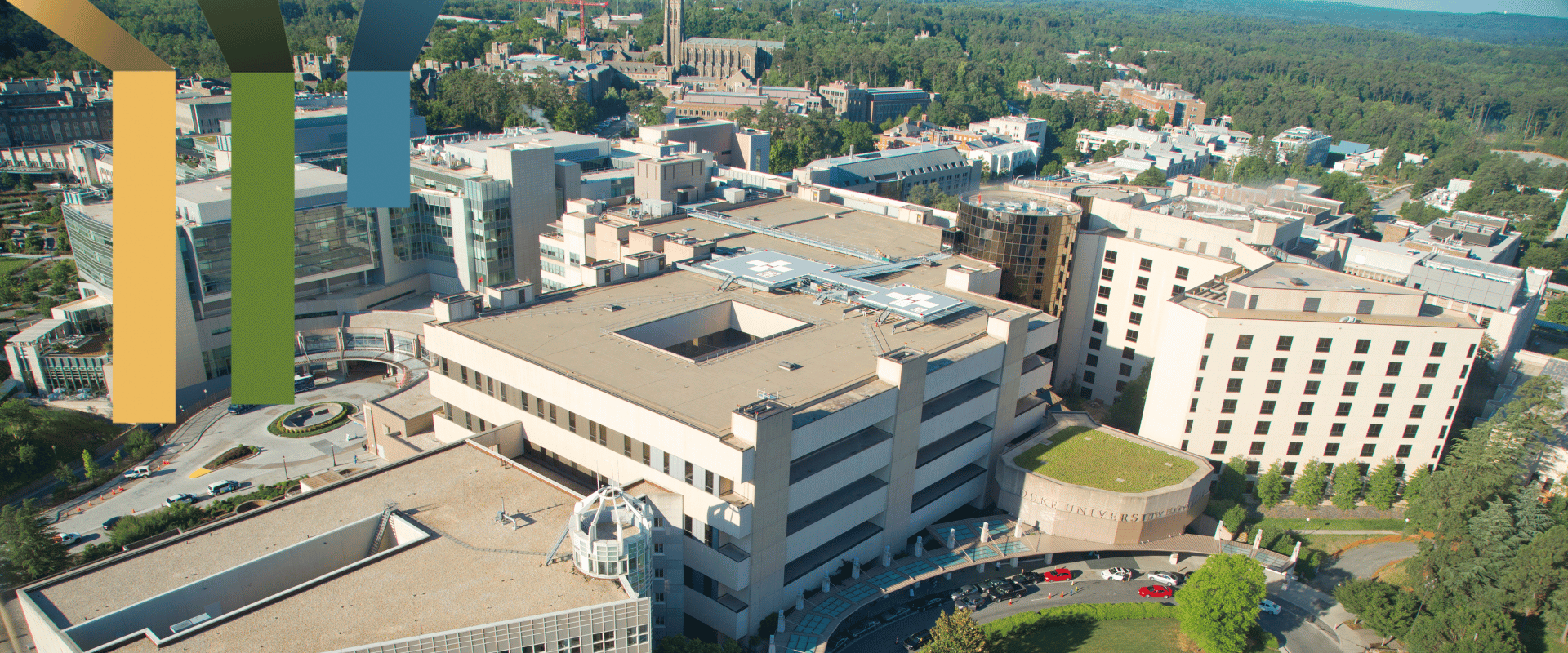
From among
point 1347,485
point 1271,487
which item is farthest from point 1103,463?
point 1347,485

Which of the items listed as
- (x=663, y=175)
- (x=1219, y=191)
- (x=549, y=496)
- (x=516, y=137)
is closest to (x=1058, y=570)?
(x=549, y=496)

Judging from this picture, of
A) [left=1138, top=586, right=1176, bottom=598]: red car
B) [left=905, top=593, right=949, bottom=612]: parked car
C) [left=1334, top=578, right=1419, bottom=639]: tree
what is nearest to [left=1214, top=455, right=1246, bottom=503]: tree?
[left=1334, top=578, right=1419, bottom=639]: tree

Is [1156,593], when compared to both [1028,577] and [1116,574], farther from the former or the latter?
[1028,577]

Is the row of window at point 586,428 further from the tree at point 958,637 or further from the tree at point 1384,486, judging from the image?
the tree at point 1384,486

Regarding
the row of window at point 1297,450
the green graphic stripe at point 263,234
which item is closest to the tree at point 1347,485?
the row of window at point 1297,450

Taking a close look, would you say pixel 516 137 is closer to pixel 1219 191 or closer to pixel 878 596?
pixel 878 596

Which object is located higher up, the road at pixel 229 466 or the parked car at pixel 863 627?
the road at pixel 229 466

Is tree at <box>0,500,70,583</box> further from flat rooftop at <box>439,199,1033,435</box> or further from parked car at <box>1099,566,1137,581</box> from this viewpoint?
parked car at <box>1099,566,1137,581</box>
